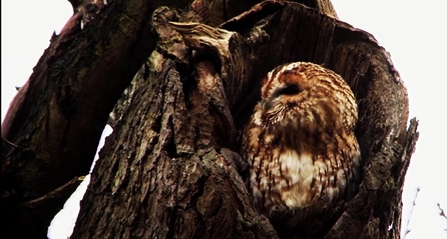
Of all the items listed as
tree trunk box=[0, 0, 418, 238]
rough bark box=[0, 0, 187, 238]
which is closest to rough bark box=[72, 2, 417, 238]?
tree trunk box=[0, 0, 418, 238]

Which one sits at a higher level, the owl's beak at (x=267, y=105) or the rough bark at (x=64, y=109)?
the owl's beak at (x=267, y=105)

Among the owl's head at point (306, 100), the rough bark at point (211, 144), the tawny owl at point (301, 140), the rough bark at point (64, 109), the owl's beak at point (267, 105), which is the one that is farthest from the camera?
the owl's beak at point (267, 105)

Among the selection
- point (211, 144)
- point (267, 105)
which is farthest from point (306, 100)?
point (211, 144)

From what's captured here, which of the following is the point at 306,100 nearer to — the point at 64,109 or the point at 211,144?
the point at 211,144

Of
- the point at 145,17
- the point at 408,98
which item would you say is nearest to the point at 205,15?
the point at 145,17

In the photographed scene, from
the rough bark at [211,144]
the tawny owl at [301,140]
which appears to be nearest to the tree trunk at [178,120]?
the rough bark at [211,144]

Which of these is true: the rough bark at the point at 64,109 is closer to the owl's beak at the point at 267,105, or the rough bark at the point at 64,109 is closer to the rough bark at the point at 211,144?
the rough bark at the point at 211,144

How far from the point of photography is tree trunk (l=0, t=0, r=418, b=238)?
222cm

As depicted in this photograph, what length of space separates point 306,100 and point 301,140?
0.68 feet

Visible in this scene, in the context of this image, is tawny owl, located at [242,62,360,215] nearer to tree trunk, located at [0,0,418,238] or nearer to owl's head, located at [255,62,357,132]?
owl's head, located at [255,62,357,132]

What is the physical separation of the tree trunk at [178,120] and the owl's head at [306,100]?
0.12 metres

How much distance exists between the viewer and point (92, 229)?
2258mm

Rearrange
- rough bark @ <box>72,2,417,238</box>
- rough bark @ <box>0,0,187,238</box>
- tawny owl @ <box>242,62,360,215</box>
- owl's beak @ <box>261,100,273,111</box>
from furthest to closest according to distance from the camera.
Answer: owl's beak @ <box>261,100,273,111</box>
tawny owl @ <box>242,62,360,215</box>
rough bark @ <box>0,0,187,238</box>
rough bark @ <box>72,2,417,238</box>

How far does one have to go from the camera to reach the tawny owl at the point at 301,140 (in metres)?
2.90
